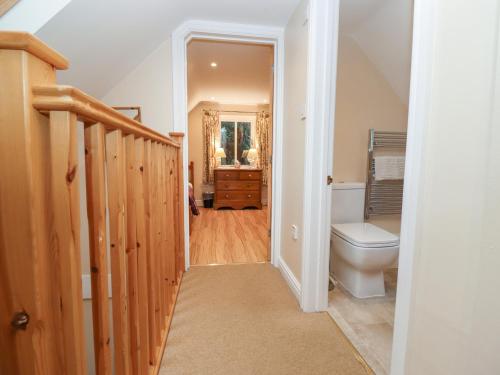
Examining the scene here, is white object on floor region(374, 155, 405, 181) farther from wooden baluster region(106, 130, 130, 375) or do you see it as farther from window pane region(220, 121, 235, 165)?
window pane region(220, 121, 235, 165)

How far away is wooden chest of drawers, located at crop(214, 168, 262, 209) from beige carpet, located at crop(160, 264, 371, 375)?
3.07 m

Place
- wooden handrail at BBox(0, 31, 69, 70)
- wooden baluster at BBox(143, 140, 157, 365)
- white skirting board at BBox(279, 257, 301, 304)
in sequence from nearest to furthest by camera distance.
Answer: wooden handrail at BBox(0, 31, 69, 70) < wooden baluster at BBox(143, 140, 157, 365) < white skirting board at BBox(279, 257, 301, 304)

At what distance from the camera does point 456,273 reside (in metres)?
0.71

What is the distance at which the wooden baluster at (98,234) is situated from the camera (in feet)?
1.94

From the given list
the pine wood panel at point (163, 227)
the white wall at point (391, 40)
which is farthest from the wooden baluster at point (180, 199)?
the white wall at point (391, 40)

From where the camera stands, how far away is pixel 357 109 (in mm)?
2385

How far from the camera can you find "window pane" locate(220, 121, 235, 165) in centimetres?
570

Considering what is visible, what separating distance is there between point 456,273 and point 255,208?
459 centimetres

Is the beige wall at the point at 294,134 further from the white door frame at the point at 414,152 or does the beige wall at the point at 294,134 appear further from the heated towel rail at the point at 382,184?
the white door frame at the point at 414,152

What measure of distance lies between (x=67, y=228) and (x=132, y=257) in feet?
1.41

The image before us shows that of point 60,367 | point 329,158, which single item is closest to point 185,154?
point 329,158

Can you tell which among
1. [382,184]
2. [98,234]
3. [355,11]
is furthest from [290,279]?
[355,11]

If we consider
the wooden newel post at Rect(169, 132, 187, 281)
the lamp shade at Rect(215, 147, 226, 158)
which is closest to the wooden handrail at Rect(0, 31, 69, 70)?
the wooden newel post at Rect(169, 132, 187, 281)

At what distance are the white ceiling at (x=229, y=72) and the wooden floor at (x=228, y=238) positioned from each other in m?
1.73
